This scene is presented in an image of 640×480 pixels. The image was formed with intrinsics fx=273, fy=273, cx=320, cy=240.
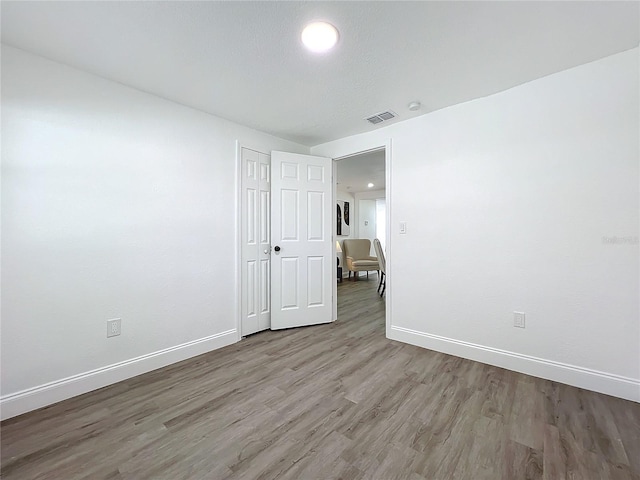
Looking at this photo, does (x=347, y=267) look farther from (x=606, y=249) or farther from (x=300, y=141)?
(x=606, y=249)

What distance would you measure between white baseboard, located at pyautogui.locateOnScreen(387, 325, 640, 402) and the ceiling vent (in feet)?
7.17

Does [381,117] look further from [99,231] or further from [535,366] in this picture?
[99,231]

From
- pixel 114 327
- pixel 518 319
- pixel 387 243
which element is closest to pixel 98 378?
pixel 114 327

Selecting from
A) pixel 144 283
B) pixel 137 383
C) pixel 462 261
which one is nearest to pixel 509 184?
pixel 462 261

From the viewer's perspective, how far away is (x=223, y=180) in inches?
111

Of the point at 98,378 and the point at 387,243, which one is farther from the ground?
the point at 387,243

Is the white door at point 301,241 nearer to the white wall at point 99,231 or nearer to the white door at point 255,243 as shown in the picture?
the white door at point 255,243

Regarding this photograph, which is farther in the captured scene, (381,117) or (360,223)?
(360,223)

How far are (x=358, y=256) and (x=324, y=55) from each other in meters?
5.33

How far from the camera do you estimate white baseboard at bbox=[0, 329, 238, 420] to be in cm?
171

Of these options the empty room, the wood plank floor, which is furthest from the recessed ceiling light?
the wood plank floor

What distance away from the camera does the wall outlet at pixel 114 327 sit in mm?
2088

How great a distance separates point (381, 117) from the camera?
2.77 metres

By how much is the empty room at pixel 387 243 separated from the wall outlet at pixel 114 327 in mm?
15
